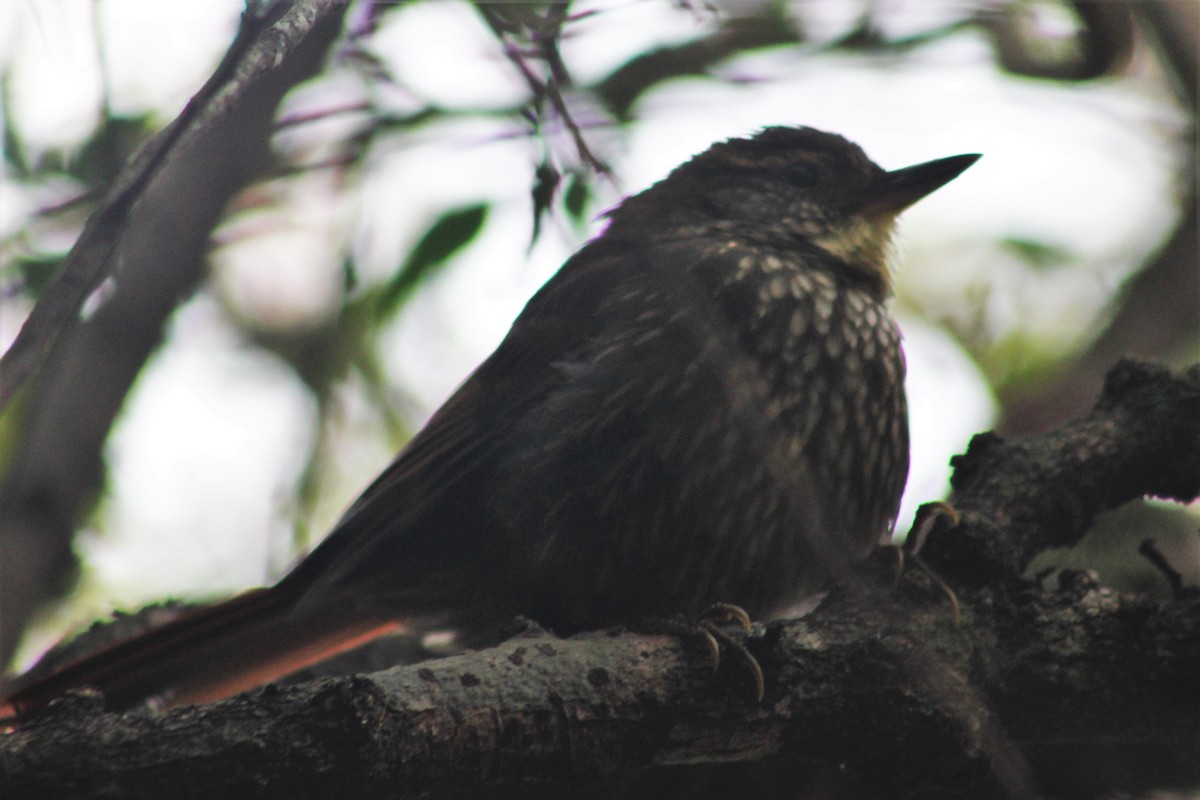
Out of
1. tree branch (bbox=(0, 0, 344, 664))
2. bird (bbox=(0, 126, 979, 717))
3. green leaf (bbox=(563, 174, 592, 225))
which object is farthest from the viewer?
green leaf (bbox=(563, 174, 592, 225))

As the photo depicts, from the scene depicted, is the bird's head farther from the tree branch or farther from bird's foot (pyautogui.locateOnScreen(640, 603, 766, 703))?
the tree branch

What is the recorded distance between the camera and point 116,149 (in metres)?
2.47

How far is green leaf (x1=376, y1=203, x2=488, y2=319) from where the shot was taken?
3.35m

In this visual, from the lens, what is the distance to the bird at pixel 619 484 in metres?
2.75

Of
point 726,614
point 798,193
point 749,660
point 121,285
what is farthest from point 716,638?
point 798,193

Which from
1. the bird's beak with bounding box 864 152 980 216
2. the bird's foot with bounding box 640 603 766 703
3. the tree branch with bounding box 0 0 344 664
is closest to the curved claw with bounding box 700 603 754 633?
the bird's foot with bounding box 640 603 766 703

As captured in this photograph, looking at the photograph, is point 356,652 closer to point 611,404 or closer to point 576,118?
point 611,404

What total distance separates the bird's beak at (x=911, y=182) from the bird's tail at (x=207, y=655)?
5.64 feet

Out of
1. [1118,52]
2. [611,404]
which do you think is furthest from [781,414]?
[1118,52]

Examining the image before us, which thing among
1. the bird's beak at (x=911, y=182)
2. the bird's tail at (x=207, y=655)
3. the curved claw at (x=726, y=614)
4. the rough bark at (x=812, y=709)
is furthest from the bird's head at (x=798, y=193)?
the bird's tail at (x=207, y=655)

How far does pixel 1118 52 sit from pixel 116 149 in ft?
9.58

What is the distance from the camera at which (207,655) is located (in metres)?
2.73

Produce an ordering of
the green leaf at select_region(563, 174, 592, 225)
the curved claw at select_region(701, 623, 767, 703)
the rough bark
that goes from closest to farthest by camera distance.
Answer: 1. the rough bark
2. the curved claw at select_region(701, 623, 767, 703)
3. the green leaf at select_region(563, 174, 592, 225)

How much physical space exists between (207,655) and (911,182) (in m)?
2.11
